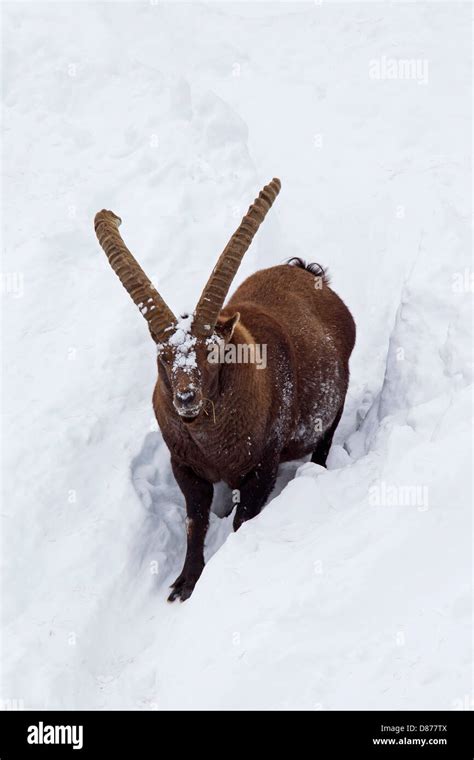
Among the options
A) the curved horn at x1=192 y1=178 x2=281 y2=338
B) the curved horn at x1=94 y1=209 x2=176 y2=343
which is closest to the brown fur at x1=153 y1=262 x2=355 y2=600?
the curved horn at x1=192 y1=178 x2=281 y2=338

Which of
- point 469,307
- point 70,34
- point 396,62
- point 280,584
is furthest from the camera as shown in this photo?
point 396,62

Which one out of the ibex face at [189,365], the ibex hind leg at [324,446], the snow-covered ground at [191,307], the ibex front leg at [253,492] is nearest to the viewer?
the snow-covered ground at [191,307]

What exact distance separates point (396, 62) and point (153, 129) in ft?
17.0

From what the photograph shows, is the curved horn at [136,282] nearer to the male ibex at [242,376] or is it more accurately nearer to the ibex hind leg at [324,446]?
the male ibex at [242,376]

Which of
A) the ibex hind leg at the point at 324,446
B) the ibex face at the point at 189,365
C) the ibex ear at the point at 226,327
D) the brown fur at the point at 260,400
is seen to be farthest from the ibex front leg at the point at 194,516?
the ibex hind leg at the point at 324,446

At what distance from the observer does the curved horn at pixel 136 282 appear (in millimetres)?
6020

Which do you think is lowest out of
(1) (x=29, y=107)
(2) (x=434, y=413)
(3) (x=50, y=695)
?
(3) (x=50, y=695)

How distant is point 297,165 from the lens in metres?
12.6

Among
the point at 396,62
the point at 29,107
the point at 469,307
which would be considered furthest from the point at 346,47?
the point at 469,307

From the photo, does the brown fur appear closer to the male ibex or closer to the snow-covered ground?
the male ibex

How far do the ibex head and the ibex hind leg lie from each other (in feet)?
7.46

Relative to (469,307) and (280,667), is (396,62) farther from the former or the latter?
(280,667)

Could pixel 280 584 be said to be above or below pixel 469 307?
below

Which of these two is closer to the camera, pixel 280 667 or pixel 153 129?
pixel 280 667
